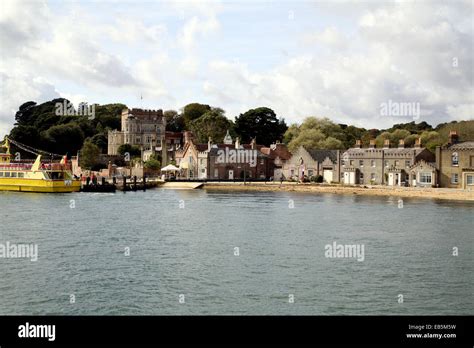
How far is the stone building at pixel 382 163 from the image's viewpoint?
2648 inches

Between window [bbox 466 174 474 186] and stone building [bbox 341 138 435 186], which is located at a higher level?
stone building [bbox 341 138 435 186]

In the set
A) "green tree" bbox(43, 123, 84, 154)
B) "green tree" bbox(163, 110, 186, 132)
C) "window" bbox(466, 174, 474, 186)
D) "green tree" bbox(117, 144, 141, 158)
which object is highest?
"green tree" bbox(163, 110, 186, 132)

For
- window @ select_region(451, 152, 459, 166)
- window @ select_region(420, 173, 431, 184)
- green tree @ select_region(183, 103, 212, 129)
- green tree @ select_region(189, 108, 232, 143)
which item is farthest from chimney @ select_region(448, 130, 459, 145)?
green tree @ select_region(183, 103, 212, 129)

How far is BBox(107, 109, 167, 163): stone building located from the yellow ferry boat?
44.8 metres

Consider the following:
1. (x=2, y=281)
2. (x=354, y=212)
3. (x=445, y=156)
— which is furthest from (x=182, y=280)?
(x=445, y=156)

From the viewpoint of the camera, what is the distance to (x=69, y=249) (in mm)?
26938

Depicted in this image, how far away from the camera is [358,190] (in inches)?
2596

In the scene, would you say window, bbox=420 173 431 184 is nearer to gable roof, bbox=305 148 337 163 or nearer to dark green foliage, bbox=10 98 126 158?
gable roof, bbox=305 148 337 163

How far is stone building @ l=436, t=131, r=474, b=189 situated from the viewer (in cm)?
6122

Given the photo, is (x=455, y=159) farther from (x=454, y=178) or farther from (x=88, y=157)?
(x=88, y=157)

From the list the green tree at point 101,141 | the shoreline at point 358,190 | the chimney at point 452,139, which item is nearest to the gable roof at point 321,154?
the shoreline at point 358,190

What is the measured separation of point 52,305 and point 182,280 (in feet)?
15.7
